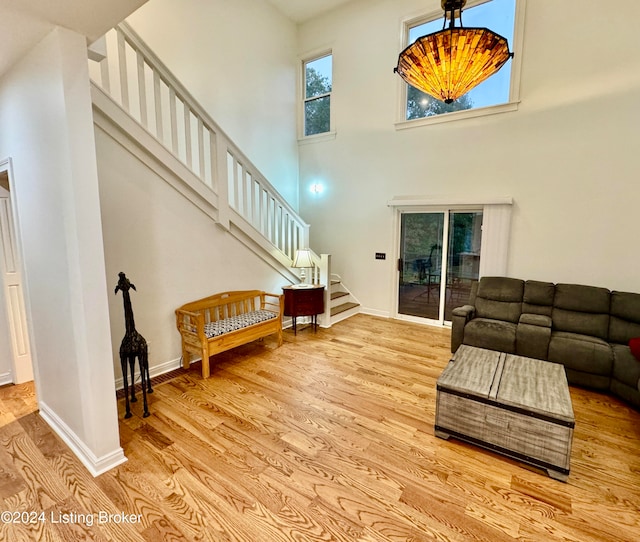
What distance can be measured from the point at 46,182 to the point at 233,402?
2.22 meters

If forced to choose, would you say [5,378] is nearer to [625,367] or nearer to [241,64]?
[241,64]

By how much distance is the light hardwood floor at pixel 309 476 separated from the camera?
70.4 inches

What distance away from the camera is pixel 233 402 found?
9.91ft

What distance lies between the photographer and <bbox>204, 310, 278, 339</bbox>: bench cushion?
144 inches

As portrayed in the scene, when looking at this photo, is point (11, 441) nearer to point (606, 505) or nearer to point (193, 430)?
point (193, 430)

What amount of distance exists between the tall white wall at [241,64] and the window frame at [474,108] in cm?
219

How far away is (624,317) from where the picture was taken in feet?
11.4

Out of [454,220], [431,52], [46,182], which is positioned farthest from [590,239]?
[46,182]

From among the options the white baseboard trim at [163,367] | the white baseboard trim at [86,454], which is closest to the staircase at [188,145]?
the white baseboard trim at [163,367]

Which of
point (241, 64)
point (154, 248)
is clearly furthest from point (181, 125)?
point (154, 248)

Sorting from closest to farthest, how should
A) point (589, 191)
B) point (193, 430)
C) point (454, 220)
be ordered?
point (193, 430), point (589, 191), point (454, 220)

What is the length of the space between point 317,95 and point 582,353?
5785 mm

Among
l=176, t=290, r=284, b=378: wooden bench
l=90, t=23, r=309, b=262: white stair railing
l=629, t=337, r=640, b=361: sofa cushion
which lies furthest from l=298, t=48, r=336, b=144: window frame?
l=629, t=337, r=640, b=361: sofa cushion

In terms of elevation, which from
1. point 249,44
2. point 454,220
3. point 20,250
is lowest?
point 20,250
